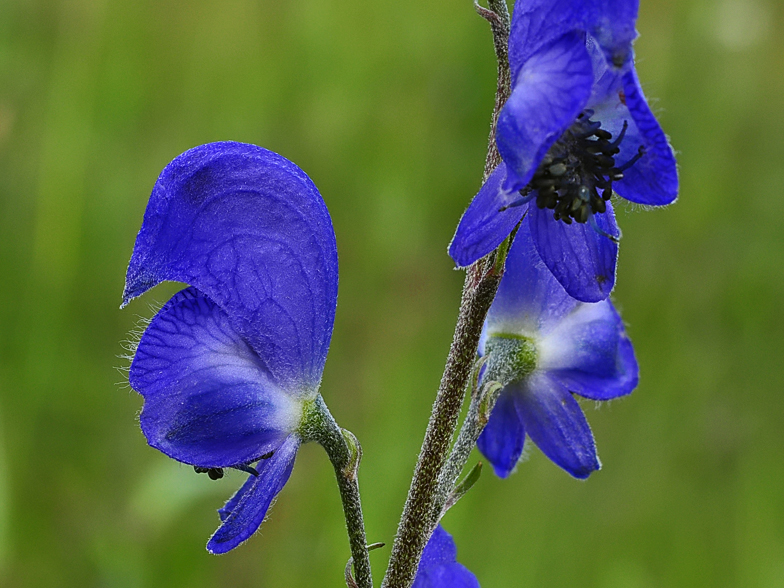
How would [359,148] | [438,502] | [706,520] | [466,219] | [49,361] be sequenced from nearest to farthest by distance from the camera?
[466,219] → [438,502] → [49,361] → [706,520] → [359,148]

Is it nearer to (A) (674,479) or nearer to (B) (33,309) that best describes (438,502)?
(B) (33,309)

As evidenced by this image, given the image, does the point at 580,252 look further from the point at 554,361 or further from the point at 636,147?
the point at 554,361

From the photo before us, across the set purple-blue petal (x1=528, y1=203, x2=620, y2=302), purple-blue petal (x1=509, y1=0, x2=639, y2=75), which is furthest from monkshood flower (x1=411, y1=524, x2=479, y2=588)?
purple-blue petal (x1=509, y1=0, x2=639, y2=75)

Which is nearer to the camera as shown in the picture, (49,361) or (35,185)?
(49,361)

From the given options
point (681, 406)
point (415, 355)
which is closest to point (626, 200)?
point (415, 355)

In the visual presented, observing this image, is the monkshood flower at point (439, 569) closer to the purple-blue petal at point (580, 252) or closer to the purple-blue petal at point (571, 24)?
the purple-blue petal at point (580, 252)

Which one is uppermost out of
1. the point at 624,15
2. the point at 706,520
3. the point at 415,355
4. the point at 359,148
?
the point at 359,148

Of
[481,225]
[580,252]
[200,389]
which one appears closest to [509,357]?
[580,252]

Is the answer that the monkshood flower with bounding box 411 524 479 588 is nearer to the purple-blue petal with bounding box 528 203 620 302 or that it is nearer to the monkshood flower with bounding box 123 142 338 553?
the monkshood flower with bounding box 123 142 338 553
